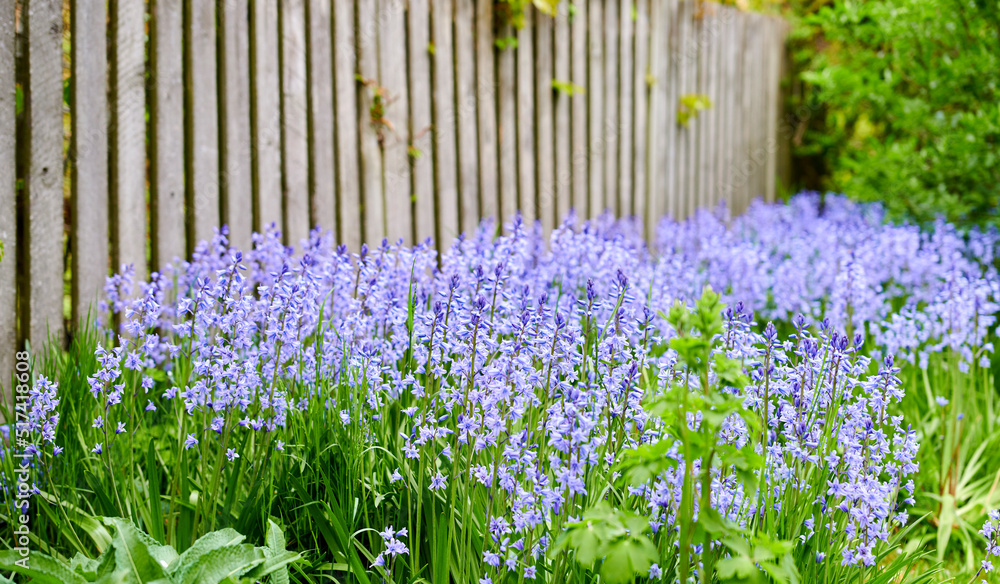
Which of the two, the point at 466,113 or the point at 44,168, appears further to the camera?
the point at 466,113

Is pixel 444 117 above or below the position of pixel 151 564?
above

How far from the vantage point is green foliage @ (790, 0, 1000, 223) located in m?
5.38

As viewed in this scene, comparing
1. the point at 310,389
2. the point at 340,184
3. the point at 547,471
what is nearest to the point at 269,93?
the point at 340,184

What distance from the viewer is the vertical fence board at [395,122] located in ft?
13.4

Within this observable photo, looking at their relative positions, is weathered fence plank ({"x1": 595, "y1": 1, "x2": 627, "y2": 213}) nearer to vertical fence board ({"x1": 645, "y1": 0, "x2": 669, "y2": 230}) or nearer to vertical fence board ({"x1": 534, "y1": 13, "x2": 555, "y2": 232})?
vertical fence board ({"x1": 645, "y1": 0, "x2": 669, "y2": 230})

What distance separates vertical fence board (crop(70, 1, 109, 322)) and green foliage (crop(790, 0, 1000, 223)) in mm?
4915

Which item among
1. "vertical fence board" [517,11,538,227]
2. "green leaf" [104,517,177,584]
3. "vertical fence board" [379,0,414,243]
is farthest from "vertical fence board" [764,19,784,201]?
"green leaf" [104,517,177,584]

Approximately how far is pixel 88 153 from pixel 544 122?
2.96 meters

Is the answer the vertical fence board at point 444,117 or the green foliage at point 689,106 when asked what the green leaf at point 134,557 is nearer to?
the vertical fence board at point 444,117

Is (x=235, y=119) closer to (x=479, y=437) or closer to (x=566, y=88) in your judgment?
(x=479, y=437)

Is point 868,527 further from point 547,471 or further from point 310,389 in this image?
point 310,389

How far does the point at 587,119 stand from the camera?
18.7 feet

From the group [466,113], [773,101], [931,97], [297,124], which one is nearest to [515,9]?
[466,113]

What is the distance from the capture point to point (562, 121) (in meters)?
5.42
